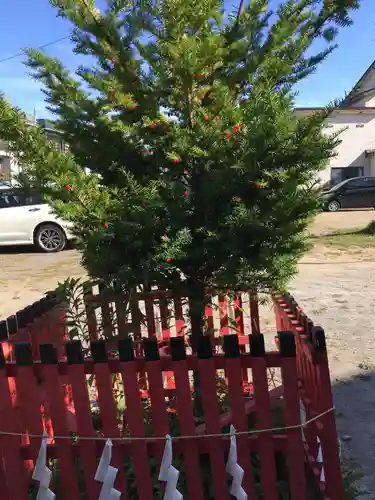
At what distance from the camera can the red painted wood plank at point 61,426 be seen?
230 centimetres

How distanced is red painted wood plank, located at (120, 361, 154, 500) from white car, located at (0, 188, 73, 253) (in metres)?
10.1

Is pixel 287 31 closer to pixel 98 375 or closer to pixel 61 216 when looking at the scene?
pixel 61 216

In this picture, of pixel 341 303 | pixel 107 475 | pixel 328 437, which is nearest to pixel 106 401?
pixel 107 475

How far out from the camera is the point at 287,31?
8.29 feet

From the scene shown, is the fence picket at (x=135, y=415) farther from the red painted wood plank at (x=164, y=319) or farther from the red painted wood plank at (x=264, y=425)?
the red painted wood plank at (x=164, y=319)

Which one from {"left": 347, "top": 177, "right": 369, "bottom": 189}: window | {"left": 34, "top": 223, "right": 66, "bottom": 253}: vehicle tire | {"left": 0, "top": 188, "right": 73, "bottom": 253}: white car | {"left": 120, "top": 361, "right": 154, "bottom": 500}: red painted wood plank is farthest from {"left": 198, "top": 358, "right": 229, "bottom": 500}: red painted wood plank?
{"left": 347, "top": 177, "right": 369, "bottom": 189}: window

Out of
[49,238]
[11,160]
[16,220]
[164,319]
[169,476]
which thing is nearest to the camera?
[169,476]

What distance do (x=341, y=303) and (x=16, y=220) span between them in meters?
8.22

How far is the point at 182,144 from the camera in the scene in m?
2.43

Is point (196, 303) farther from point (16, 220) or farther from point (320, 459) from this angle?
point (16, 220)

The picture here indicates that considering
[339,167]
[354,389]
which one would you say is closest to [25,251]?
[354,389]

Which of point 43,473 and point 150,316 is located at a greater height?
point 150,316

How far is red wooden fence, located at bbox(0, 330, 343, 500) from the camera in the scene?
226 centimetres

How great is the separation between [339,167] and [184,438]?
2786 centimetres
